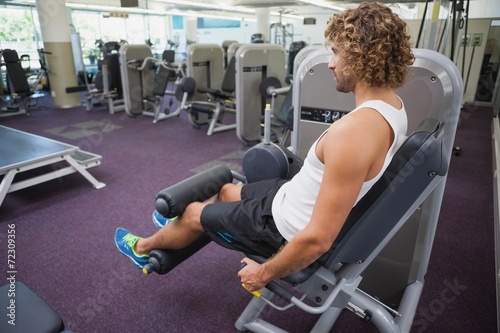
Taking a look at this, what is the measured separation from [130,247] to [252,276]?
2.32ft

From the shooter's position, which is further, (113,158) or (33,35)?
(33,35)

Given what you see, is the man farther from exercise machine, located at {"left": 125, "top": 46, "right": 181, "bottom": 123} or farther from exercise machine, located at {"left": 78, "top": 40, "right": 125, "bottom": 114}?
exercise machine, located at {"left": 78, "top": 40, "right": 125, "bottom": 114}

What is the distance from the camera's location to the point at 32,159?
255cm

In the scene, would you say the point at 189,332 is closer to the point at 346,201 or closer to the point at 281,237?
the point at 281,237

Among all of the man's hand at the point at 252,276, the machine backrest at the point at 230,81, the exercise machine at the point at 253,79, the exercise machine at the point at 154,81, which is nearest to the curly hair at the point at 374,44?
the man's hand at the point at 252,276

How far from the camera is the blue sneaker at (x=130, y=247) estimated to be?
4.86ft

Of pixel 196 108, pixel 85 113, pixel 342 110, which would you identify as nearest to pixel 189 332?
pixel 342 110

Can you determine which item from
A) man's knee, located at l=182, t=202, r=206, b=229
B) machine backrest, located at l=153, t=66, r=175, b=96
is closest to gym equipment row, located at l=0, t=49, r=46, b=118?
machine backrest, located at l=153, t=66, r=175, b=96

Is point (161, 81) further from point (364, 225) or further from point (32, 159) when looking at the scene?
point (364, 225)

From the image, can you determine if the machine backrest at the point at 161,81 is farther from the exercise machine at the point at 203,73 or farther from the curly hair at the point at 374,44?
the curly hair at the point at 374,44

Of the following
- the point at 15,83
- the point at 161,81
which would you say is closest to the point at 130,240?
the point at 161,81

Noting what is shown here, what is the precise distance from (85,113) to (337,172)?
599 cm

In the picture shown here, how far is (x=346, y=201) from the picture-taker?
2.88 ft

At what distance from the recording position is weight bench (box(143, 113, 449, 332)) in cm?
90
